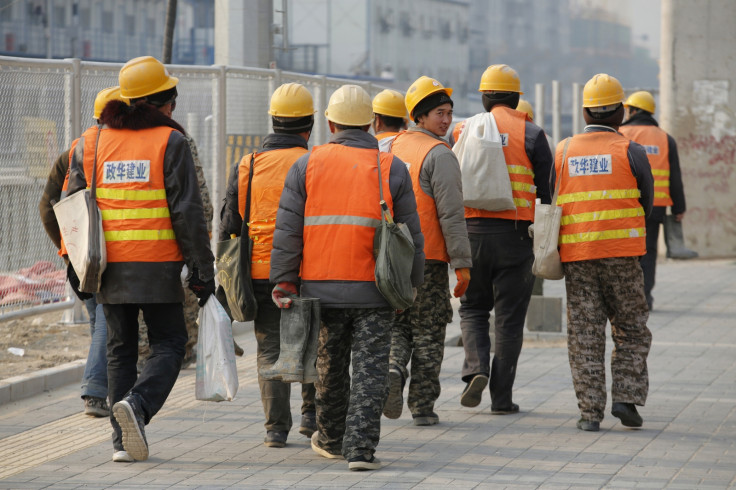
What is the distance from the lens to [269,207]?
627 cm

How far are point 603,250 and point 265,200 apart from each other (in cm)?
196

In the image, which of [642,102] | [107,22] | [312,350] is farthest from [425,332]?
[107,22]

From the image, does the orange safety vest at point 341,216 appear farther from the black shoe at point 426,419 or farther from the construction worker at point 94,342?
the construction worker at point 94,342

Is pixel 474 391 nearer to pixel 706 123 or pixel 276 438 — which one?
pixel 276 438

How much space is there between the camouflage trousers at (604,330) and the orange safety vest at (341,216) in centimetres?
161

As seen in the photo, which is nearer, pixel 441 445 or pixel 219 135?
pixel 441 445

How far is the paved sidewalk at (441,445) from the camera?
5.66 metres

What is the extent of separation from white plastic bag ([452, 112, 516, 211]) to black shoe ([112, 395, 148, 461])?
2.45 m

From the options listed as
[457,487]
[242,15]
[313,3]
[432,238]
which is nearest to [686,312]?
[242,15]

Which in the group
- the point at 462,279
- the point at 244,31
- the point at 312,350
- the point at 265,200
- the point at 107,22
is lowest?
the point at 312,350

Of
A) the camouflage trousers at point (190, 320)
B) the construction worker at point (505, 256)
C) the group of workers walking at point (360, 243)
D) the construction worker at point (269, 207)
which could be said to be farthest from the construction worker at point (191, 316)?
the construction worker at point (505, 256)

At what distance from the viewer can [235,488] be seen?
18.0ft

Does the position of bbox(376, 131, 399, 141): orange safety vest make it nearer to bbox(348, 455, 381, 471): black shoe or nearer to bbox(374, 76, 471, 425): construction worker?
bbox(374, 76, 471, 425): construction worker

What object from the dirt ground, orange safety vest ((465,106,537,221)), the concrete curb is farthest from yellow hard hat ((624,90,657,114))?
the concrete curb
